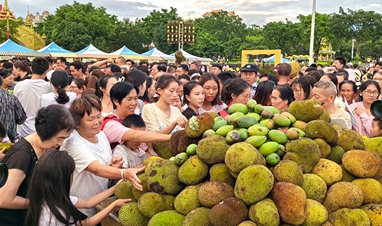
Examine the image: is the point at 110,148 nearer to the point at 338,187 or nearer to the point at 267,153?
the point at 267,153

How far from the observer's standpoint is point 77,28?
39.8 metres

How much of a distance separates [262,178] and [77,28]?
4124 centimetres

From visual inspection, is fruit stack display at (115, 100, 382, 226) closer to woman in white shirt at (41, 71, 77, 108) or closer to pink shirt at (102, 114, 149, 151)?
pink shirt at (102, 114, 149, 151)

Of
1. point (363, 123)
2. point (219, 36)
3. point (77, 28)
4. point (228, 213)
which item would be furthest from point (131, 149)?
point (219, 36)

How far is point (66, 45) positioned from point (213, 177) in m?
40.5

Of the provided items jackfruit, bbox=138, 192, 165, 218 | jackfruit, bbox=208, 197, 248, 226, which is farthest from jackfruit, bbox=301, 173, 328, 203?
jackfruit, bbox=138, 192, 165, 218

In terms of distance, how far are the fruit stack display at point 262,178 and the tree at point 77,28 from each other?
39247 mm

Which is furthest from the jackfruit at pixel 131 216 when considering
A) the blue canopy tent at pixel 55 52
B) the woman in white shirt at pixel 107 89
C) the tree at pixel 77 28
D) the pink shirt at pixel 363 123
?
the tree at pixel 77 28

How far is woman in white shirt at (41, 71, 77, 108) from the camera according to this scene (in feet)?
15.8

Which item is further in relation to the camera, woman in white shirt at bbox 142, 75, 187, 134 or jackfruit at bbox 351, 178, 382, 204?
woman in white shirt at bbox 142, 75, 187, 134

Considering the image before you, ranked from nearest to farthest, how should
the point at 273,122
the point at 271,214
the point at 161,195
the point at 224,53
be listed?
1. the point at 271,214
2. the point at 161,195
3. the point at 273,122
4. the point at 224,53

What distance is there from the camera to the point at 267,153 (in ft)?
7.31

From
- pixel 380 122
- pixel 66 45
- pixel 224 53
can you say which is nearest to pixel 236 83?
pixel 380 122

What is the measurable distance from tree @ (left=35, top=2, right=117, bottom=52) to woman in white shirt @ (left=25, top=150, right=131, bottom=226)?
128 feet
